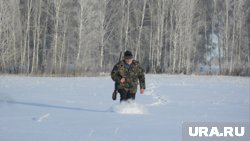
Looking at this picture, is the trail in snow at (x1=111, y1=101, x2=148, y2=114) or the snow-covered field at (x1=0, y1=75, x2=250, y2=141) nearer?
the snow-covered field at (x1=0, y1=75, x2=250, y2=141)

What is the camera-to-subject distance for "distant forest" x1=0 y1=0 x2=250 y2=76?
37281 millimetres

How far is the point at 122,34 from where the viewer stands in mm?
43531

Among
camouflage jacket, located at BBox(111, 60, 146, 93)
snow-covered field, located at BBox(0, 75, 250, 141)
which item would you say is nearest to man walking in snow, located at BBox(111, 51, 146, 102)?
camouflage jacket, located at BBox(111, 60, 146, 93)

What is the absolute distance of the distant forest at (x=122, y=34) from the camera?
122 ft

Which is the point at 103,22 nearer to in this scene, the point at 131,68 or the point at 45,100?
the point at 45,100

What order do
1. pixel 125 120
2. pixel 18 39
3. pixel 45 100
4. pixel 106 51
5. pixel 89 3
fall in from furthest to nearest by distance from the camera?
pixel 106 51
pixel 18 39
pixel 89 3
pixel 45 100
pixel 125 120

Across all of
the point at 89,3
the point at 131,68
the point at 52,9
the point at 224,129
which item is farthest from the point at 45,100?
the point at 52,9

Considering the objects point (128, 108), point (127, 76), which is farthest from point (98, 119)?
point (127, 76)

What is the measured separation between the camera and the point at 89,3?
120 feet

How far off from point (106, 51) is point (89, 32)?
9720mm
